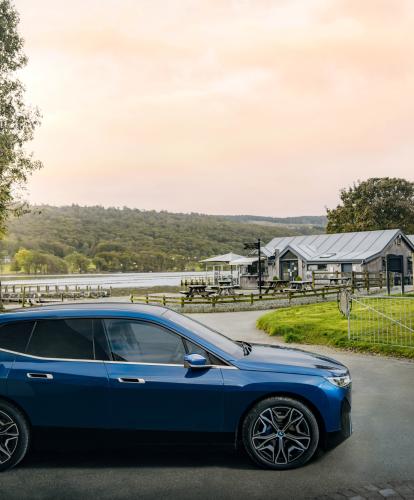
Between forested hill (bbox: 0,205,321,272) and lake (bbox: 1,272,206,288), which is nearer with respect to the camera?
lake (bbox: 1,272,206,288)

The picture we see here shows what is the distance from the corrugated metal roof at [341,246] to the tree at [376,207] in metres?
24.6

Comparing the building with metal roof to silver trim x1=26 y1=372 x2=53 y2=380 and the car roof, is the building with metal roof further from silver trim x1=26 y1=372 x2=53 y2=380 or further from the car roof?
silver trim x1=26 y1=372 x2=53 y2=380

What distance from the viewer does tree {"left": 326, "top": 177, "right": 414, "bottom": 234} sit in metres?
80.7

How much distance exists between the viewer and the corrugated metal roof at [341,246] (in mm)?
50500

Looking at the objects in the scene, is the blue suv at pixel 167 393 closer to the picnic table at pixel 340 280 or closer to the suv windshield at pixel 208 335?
the suv windshield at pixel 208 335

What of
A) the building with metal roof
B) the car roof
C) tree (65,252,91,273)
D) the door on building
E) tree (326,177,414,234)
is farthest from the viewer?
tree (65,252,91,273)

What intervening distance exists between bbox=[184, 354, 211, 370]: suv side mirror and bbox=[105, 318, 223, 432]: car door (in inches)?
2.7

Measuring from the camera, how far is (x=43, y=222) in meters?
152

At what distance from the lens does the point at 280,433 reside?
5.27m

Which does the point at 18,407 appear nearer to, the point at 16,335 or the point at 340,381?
the point at 16,335

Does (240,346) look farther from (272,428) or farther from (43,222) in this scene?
(43,222)

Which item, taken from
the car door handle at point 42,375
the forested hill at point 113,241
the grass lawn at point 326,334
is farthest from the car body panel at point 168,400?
the forested hill at point 113,241

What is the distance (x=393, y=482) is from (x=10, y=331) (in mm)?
4018

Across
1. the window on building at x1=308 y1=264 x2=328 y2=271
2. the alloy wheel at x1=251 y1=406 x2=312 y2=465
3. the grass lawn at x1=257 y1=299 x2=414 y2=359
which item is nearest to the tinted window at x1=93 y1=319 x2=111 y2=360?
the alloy wheel at x1=251 y1=406 x2=312 y2=465
